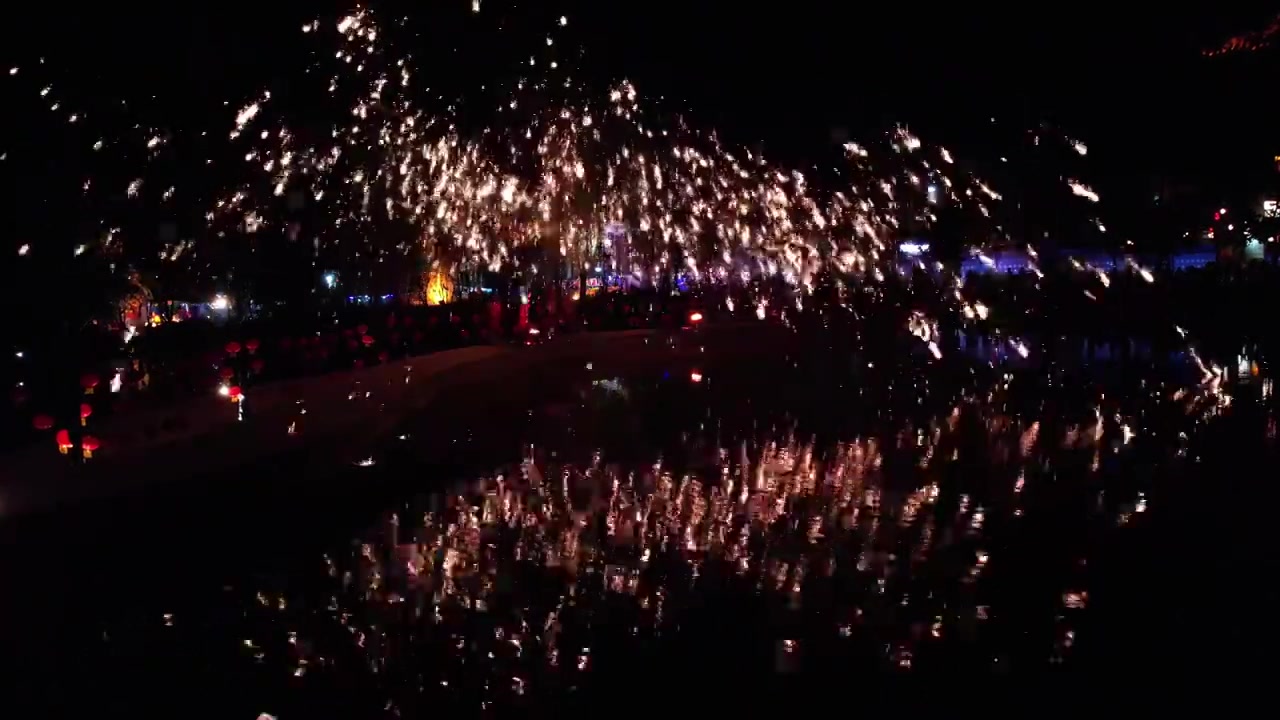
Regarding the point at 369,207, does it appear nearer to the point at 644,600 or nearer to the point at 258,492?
the point at 258,492

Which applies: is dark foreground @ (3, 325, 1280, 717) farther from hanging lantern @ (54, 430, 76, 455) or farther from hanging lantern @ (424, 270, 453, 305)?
hanging lantern @ (424, 270, 453, 305)

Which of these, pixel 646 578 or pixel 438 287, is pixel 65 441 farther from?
pixel 438 287

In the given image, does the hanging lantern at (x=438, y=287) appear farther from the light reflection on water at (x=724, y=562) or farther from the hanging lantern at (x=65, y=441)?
the hanging lantern at (x=65, y=441)

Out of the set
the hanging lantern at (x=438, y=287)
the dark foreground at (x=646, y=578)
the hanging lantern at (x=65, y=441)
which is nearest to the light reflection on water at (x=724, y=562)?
the dark foreground at (x=646, y=578)

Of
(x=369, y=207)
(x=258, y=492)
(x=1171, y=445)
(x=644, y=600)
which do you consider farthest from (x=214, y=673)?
(x=369, y=207)

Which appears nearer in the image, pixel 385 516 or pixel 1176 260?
pixel 385 516

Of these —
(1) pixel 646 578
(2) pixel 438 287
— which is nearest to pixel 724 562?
(1) pixel 646 578

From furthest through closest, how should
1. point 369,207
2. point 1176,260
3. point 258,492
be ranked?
point 1176,260, point 369,207, point 258,492
